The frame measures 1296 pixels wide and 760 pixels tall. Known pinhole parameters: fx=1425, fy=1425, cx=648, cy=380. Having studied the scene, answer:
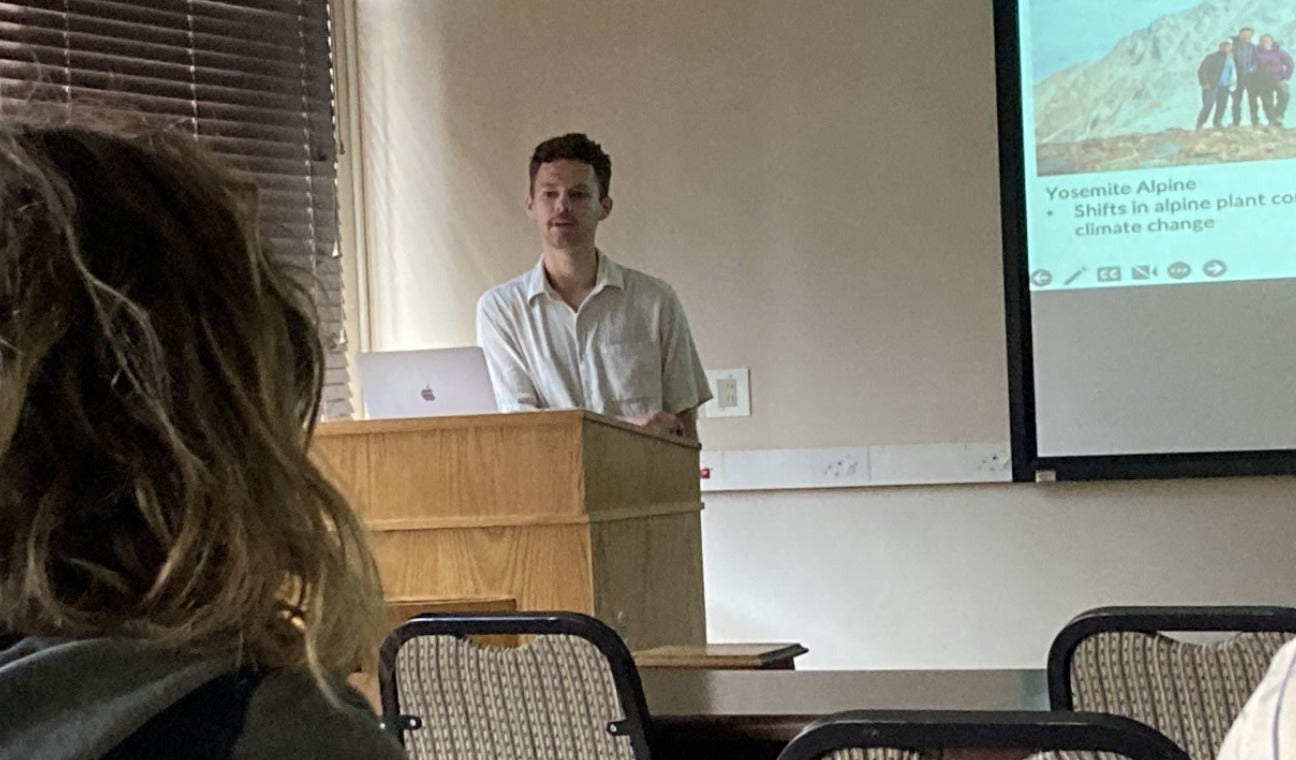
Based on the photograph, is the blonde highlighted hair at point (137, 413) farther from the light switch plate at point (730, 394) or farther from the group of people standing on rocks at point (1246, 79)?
the group of people standing on rocks at point (1246, 79)

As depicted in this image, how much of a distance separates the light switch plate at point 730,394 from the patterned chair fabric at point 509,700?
7.84 ft

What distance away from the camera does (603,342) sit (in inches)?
144

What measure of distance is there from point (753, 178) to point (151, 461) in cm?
353

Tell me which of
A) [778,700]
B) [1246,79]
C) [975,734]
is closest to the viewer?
[975,734]

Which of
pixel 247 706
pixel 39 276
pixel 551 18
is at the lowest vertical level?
pixel 247 706

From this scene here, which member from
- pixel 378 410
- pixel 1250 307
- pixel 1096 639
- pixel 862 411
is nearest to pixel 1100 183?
pixel 1250 307

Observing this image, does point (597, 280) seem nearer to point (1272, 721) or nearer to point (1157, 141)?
point (1157, 141)

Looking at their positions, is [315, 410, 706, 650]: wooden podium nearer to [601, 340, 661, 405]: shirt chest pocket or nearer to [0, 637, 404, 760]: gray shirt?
[601, 340, 661, 405]: shirt chest pocket

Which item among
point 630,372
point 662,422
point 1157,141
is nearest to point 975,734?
point 662,422

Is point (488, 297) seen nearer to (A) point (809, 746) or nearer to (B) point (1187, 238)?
(B) point (1187, 238)

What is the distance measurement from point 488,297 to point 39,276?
3058 millimetres

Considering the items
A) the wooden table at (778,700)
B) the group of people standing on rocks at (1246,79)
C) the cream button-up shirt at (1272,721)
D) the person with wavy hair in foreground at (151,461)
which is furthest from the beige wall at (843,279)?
the person with wavy hair in foreground at (151,461)

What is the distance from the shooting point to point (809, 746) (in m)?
1.10

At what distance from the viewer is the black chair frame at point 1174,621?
154 cm
